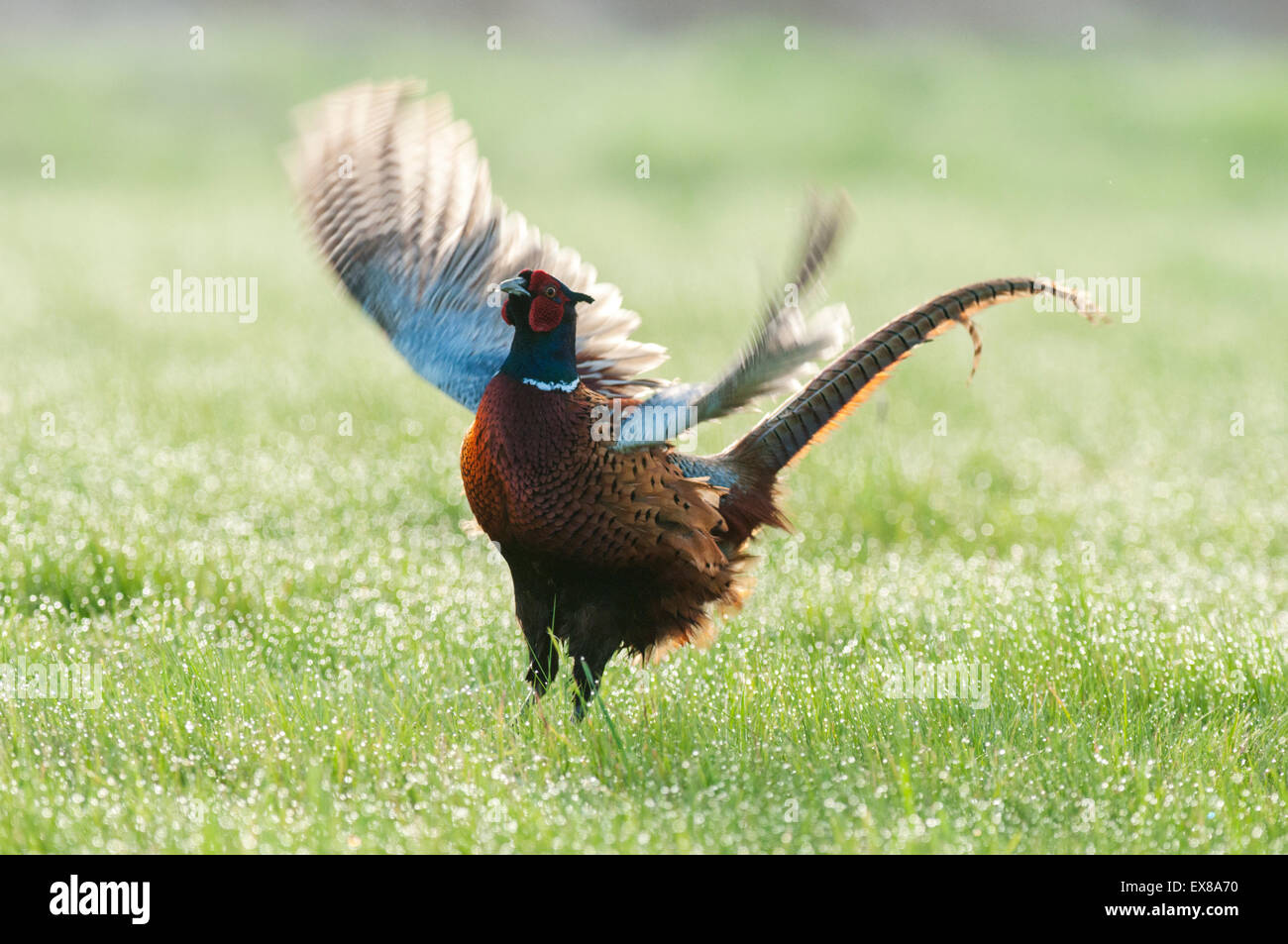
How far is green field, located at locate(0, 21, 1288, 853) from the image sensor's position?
12.8ft

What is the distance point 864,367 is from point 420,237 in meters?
1.56

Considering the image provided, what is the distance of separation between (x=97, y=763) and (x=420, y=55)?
22281 millimetres

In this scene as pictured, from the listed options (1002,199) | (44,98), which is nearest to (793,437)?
(1002,199)

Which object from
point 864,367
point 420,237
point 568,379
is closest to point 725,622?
point 864,367

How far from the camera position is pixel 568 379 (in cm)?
418

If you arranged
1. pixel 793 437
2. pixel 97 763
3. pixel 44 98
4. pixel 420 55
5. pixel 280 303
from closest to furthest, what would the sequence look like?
1. pixel 97 763
2. pixel 793 437
3. pixel 280 303
4. pixel 44 98
5. pixel 420 55

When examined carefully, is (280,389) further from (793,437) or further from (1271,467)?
(1271,467)

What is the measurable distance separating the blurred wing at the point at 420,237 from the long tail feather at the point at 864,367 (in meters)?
0.51

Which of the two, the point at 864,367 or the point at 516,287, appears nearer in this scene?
the point at 516,287

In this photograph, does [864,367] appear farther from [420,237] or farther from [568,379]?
[420,237]

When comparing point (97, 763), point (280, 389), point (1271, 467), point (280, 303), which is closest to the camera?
point (97, 763)

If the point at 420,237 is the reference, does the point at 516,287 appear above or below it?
below

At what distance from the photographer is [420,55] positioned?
81.0 ft

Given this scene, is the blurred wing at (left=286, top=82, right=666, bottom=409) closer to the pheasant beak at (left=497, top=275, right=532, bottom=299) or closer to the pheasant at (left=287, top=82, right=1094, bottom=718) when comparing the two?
the pheasant at (left=287, top=82, right=1094, bottom=718)
